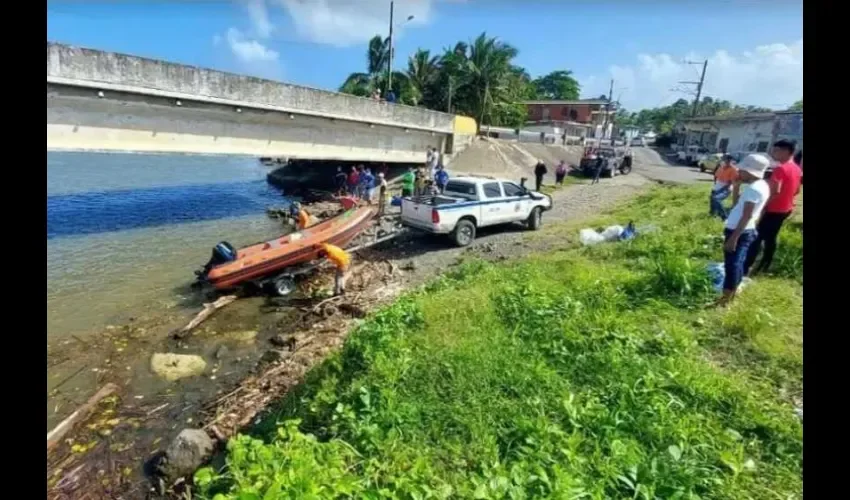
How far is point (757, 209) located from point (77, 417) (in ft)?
27.1

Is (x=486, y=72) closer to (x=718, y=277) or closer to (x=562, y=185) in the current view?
(x=562, y=185)

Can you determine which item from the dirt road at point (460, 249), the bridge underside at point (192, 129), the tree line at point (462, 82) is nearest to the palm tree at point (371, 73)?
the tree line at point (462, 82)

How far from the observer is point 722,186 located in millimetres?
9695

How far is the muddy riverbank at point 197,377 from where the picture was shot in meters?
4.93

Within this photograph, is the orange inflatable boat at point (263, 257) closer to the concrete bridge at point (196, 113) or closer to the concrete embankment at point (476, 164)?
the concrete bridge at point (196, 113)

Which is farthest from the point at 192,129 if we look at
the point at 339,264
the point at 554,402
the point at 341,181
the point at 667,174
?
the point at 667,174

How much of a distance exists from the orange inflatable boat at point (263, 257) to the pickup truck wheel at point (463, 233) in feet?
9.80

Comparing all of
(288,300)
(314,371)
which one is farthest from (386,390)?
(288,300)

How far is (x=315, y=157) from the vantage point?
1800 centimetres

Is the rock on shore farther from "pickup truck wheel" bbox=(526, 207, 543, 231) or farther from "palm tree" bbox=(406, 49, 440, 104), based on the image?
"palm tree" bbox=(406, 49, 440, 104)

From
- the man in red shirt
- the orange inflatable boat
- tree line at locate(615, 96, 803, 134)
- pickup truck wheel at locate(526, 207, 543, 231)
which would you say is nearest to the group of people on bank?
the man in red shirt

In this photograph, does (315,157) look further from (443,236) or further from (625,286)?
(625,286)

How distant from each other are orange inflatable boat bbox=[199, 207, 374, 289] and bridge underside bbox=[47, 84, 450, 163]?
4588 millimetres
